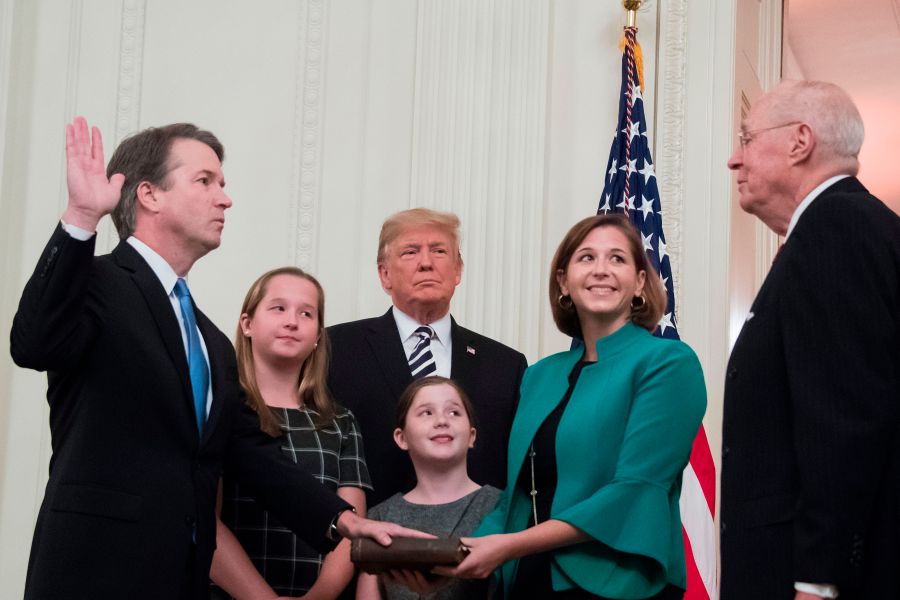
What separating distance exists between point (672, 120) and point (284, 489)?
330cm

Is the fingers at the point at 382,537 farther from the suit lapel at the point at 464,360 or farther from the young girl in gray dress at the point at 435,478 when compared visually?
the suit lapel at the point at 464,360

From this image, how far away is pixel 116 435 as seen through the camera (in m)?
2.96

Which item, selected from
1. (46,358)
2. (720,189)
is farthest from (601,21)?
(46,358)

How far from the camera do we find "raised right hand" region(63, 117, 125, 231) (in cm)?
281

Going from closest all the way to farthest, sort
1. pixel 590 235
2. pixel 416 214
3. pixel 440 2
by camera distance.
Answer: pixel 590 235
pixel 416 214
pixel 440 2

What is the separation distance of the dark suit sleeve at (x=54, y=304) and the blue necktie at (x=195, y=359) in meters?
0.38

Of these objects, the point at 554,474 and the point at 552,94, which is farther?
the point at 552,94

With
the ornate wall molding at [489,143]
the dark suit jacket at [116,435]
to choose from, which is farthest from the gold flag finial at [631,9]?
the dark suit jacket at [116,435]

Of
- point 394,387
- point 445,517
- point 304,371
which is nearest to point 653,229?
point 394,387

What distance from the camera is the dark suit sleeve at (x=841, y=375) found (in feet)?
8.42

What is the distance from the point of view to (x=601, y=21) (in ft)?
20.6

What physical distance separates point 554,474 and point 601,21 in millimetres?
3392

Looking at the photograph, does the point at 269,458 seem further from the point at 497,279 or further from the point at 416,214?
the point at 497,279

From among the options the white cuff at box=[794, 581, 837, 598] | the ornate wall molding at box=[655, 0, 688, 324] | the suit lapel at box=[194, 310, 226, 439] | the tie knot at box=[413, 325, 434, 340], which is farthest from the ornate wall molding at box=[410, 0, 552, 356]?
the white cuff at box=[794, 581, 837, 598]
